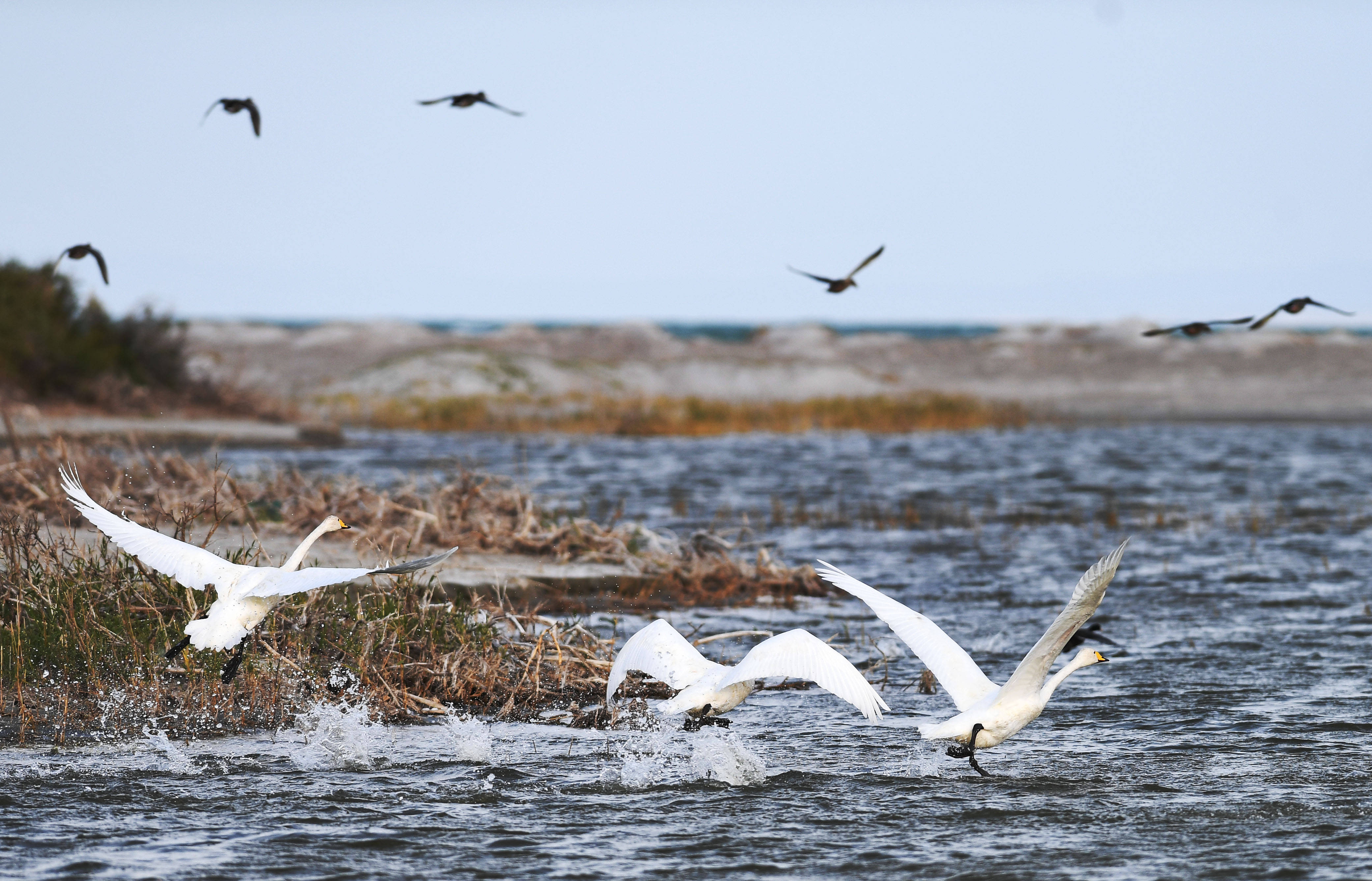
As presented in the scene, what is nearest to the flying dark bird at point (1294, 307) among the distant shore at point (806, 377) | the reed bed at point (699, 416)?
the distant shore at point (806, 377)

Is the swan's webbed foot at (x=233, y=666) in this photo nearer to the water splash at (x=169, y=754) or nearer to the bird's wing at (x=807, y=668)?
the water splash at (x=169, y=754)

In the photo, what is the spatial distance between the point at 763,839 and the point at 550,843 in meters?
0.87

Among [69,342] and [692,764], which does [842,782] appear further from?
[69,342]

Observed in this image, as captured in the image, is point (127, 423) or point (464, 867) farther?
point (127, 423)

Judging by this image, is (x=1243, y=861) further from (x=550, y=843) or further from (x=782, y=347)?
(x=782, y=347)

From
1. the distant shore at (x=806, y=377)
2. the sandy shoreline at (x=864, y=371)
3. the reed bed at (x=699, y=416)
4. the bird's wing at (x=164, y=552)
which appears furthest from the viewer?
the sandy shoreline at (x=864, y=371)

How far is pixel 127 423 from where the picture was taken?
25328 millimetres

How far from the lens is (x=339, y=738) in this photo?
7.17m

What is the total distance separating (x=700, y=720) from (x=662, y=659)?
0.33m

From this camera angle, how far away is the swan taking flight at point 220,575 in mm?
6383

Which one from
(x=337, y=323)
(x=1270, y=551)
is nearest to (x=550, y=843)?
(x=1270, y=551)

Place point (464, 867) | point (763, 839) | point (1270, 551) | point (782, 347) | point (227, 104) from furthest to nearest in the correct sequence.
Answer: point (782, 347)
point (1270, 551)
point (227, 104)
point (763, 839)
point (464, 867)

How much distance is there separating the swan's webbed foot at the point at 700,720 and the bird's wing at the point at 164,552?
6.96 ft

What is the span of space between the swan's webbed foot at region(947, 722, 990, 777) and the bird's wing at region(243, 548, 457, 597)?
235cm
